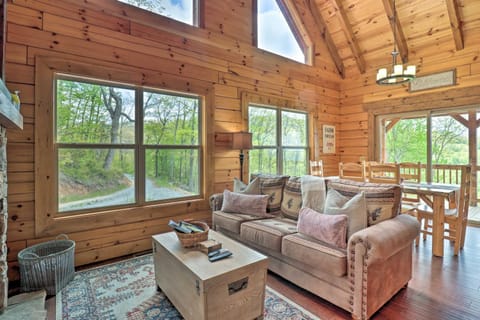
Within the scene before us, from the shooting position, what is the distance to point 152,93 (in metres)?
3.37

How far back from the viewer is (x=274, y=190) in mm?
3221

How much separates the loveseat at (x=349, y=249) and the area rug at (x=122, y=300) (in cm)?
29

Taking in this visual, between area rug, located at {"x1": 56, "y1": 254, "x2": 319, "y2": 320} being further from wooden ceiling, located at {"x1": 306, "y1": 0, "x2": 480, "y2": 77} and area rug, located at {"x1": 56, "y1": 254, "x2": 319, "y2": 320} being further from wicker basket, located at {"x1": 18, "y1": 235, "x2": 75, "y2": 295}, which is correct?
wooden ceiling, located at {"x1": 306, "y1": 0, "x2": 480, "y2": 77}

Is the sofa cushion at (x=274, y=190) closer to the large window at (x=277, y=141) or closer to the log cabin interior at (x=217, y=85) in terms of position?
the log cabin interior at (x=217, y=85)

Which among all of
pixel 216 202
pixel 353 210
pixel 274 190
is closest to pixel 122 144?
pixel 216 202

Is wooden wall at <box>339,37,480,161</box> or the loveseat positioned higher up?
wooden wall at <box>339,37,480,161</box>

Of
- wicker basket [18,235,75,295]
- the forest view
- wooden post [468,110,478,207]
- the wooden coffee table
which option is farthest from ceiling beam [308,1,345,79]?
wicker basket [18,235,75,295]

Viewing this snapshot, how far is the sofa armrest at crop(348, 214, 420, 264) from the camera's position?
1.79m

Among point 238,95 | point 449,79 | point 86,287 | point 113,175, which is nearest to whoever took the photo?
point 86,287

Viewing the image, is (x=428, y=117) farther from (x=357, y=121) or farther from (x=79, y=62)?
(x=79, y=62)

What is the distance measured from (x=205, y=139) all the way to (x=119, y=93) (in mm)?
1298

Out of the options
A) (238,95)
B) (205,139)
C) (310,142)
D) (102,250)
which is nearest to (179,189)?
(205,139)

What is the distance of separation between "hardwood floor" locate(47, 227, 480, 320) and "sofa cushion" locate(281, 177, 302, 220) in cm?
71

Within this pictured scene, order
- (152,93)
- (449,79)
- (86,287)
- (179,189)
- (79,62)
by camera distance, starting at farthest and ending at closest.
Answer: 1. (449,79)
2. (179,189)
3. (152,93)
4. (79,62)
5. (86,287)
